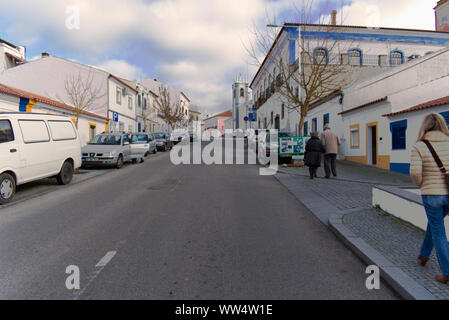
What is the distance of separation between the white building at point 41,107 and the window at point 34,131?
379 cm

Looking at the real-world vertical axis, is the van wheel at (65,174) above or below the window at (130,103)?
below

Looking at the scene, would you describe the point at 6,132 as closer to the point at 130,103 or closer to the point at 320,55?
the point at 320,55

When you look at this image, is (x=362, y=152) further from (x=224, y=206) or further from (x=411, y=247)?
(x=411, y=247)

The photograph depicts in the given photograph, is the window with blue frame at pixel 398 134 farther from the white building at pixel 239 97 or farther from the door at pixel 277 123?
the white building at pixel 239 97

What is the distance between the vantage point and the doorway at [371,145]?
590 inches

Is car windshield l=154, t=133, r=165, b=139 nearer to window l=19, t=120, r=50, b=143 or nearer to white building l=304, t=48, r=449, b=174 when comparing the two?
white building l=304, t=48, r=449, b=174

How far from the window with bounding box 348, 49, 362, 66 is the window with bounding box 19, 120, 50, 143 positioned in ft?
82.1

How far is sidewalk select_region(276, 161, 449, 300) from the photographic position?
127 inches

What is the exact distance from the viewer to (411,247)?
13.9 ft

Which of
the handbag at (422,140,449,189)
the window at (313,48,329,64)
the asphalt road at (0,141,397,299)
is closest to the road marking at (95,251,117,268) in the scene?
the asphalt road at (0,141,397,299)

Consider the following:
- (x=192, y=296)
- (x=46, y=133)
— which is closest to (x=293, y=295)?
(x=192, y=296)

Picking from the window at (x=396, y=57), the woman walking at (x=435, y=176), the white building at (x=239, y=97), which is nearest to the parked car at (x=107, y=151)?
the woman walking at (x=435, y=176)

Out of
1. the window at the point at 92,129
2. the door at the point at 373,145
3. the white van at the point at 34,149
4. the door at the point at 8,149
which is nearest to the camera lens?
the door at the point at 8,149
